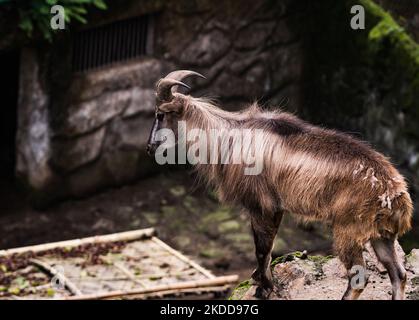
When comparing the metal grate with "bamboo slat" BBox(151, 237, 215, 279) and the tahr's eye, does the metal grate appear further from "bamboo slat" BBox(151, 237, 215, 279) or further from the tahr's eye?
the tahr's eye

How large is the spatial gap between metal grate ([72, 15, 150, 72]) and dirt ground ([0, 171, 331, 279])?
1.79 m

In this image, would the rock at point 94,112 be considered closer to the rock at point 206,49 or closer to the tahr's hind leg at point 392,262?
the rock at point 206,49

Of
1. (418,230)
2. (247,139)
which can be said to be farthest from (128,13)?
(247,139)

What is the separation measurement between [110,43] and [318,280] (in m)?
5.97

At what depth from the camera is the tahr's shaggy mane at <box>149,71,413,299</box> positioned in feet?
23.7

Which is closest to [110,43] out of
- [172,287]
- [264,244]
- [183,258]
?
[183,258]

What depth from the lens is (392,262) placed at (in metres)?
7.41

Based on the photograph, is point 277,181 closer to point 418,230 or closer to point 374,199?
point 374,199

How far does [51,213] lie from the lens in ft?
43.0

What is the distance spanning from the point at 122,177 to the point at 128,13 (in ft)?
7.40

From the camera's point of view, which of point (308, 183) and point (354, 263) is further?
point (308, 183)

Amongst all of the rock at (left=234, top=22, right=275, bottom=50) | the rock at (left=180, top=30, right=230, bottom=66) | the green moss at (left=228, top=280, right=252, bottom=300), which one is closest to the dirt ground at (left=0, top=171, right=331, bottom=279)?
the rock at (left=180, top=30, right=230, bottom=66)

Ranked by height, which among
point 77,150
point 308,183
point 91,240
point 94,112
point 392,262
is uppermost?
point 308,183

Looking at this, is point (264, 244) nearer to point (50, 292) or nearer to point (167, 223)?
point (50, 292)
